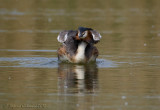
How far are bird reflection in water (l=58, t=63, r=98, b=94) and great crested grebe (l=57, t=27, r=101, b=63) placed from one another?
0.20 m

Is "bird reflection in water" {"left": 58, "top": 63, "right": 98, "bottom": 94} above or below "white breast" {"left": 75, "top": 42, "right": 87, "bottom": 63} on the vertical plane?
below

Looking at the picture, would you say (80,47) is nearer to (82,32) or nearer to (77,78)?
(82,32)

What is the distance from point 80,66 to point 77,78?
172 cm

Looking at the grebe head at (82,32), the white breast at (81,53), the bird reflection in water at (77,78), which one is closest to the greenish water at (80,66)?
the bird reflection in water at (77,78)

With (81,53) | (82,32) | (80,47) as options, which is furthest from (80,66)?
(82,32)

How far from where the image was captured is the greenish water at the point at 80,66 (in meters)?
9.44

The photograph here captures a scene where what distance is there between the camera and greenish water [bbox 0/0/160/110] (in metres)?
9.44

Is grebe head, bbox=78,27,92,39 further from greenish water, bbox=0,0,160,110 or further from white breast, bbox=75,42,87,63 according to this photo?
greenish water, bbox=0,0,160,110

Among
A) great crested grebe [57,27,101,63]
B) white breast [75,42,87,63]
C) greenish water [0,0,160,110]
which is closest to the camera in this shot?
greenish water [0,0,160,110]

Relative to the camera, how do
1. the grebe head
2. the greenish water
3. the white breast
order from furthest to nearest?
the white breast → the grebe head → the greenish water

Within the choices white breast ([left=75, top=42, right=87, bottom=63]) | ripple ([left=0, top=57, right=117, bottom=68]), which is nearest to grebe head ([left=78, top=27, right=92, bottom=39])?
white breast ([left=75, top=42, right=87, bottom=63])

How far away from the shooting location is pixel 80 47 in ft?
44.0

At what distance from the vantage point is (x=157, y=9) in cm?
2886

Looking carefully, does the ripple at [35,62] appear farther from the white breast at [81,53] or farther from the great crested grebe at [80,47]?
the white breast at [81,53]
